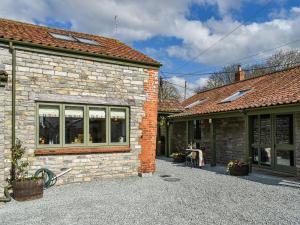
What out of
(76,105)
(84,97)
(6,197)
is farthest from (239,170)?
(6,197)

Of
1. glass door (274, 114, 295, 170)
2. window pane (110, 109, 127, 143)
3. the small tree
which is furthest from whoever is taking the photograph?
glass door (274, 114, 295, 170)

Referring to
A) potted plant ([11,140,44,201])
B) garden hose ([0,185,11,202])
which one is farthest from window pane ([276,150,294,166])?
garden hose ([0,185,11,202])

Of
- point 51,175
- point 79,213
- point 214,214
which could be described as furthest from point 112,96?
point 214,214

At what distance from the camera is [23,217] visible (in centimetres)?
612

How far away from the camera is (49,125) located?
9.22m

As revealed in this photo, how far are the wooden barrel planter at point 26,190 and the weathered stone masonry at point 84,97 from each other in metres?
1.02

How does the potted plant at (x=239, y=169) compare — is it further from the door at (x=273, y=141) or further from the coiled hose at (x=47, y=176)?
the coiled hose at (x=47, y=176)

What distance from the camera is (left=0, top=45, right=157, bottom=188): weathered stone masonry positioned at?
8695 mm

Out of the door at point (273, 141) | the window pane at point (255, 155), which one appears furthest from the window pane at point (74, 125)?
the window pane at point (255, 155)

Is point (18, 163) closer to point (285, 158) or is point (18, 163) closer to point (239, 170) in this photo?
point (239, 170)

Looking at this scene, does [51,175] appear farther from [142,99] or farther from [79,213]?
[142,99]

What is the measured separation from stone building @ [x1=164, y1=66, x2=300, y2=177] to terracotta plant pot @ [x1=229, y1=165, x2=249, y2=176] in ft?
2.40

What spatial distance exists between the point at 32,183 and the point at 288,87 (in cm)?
1006

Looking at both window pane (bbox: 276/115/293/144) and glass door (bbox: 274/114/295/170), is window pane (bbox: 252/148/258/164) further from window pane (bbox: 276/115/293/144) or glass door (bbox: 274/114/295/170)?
window pane (bbox: 276/115/293/144)
